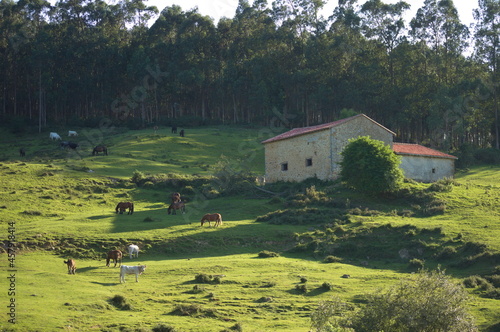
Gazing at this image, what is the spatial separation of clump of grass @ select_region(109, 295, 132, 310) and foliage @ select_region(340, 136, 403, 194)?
2890 centimetres

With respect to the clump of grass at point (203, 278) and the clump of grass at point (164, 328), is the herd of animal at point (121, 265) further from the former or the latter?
the clump of grass at point (164, 328)

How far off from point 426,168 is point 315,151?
39.8ft

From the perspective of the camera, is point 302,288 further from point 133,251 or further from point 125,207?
point 125,207

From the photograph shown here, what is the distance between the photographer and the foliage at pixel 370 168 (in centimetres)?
4900

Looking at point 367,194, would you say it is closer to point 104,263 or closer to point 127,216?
point 127,216

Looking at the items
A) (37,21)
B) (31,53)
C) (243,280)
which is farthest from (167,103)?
(243,280)

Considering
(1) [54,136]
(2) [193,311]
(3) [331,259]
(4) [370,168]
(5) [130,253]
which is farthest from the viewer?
(1) [54,136]

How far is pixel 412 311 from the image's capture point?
21062 mm

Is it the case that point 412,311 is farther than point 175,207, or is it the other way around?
point 175,207

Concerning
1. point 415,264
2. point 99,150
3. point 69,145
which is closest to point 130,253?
point 415,264

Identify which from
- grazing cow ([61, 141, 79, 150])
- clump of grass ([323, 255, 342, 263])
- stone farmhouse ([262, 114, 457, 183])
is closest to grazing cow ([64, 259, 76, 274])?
clump of grass ([323, 255, 342, 263])

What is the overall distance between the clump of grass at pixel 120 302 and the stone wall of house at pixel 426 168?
3927 centimetres

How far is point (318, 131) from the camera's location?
56.6 m

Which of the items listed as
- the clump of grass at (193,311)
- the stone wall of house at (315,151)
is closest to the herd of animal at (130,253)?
the clump of grass at (193,311)
